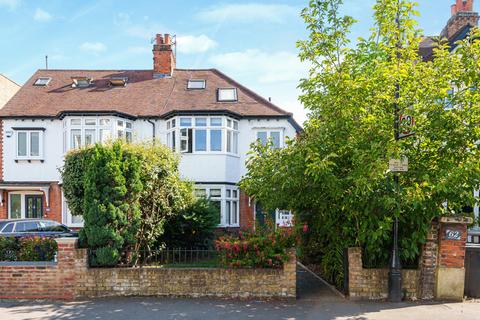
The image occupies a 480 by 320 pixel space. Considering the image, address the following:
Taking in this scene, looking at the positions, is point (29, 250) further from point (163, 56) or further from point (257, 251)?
point (163, 56)

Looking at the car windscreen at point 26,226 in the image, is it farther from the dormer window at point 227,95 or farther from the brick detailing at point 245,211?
the dormer window at point 227,95

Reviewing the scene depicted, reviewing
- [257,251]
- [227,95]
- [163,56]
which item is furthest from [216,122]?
[257,251]

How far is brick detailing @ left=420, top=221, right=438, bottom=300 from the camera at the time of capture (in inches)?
301

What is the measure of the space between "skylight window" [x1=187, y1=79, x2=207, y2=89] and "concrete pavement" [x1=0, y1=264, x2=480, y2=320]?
13.3m

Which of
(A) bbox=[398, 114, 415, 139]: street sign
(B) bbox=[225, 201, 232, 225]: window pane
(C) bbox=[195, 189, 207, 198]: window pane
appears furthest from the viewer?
(B) bbox=[225, 201, 232, 225]: window pane

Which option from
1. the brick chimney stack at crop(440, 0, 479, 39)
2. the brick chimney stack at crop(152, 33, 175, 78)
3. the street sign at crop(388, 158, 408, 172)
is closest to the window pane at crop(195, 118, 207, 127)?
the brick chimney stack at crop(152, 33, 175, 78)

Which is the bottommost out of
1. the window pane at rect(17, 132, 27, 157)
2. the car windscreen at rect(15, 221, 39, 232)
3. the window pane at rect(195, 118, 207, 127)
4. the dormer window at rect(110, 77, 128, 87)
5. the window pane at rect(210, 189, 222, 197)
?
the car windscreen at rect(15, 221, 39, 232)

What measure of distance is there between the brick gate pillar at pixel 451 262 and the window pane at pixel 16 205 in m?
18.3

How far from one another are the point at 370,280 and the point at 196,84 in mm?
14262

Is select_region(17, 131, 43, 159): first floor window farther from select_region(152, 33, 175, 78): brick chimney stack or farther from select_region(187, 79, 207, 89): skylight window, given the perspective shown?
select_region(187, 79, 207, 89): skylight window

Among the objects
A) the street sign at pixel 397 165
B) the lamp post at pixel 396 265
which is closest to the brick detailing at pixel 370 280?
the lamp post at pixel 396 265

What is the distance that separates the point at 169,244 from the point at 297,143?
18.1 feet

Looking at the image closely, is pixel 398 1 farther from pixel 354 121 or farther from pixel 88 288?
pixel 88 288

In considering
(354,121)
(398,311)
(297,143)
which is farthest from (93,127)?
(398,311)
